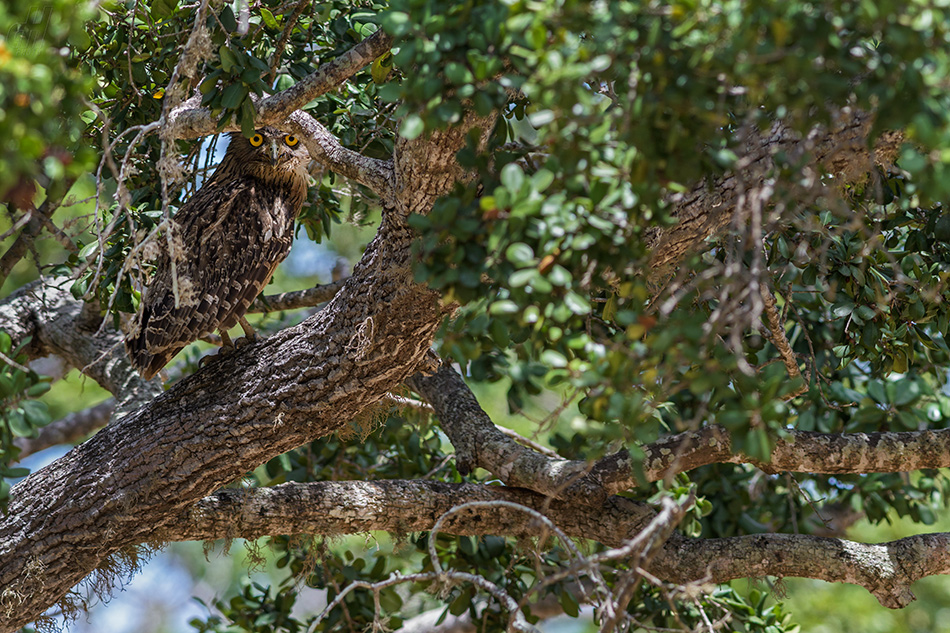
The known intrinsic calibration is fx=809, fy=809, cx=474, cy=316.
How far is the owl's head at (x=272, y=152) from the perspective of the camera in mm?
3553

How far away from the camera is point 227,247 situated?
325cm

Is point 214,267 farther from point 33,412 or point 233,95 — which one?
point 33,412

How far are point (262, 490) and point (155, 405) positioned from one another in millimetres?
509

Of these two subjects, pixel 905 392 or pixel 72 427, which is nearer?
pixel 905 392

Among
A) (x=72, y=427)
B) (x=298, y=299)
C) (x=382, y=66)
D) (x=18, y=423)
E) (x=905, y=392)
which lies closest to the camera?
(x=18, y=423)

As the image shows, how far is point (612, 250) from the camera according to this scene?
1.58m

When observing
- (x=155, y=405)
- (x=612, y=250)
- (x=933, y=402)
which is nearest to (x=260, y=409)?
(x=155, y=405)

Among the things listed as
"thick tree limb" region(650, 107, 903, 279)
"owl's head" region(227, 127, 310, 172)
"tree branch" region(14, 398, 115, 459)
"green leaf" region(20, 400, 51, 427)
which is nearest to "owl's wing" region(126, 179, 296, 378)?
"owl's head" region(227, 127, 310, 172)

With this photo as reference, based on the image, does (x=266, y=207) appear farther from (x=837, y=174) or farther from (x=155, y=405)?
(x=837, y=174)

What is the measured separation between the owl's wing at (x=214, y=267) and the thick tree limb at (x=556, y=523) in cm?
64

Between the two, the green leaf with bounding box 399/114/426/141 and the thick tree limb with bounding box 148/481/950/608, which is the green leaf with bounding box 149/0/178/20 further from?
the thick tree limb with bounding box 148/481/950/608

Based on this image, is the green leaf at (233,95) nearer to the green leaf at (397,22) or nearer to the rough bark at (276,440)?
the rough bark at (276,440)

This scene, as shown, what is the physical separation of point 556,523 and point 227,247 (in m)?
1.69

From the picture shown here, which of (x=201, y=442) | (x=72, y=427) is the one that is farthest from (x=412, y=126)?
(x=72, y=427)
